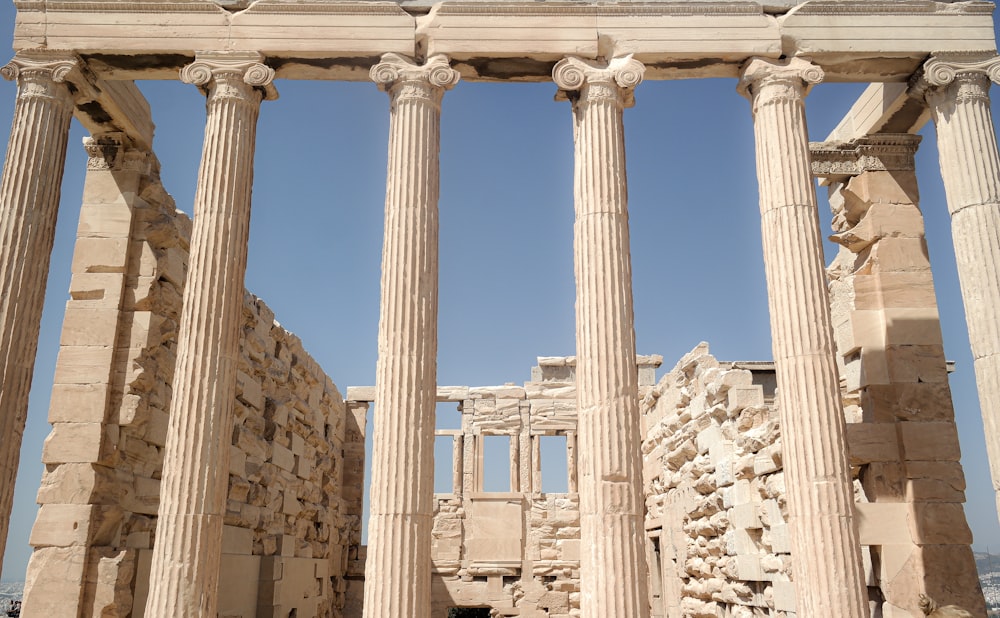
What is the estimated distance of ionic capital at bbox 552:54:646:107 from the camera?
1318 centimetres

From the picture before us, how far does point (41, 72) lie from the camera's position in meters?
13.1

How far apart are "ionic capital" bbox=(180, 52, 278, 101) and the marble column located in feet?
6.07

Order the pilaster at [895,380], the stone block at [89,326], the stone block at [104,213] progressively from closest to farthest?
1. the pilaster at [895,380]
2. the stone block at [89,326]
3. the stone block at [104,213]

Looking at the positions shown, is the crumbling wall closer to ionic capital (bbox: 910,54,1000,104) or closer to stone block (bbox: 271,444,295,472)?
ionic capital (bbox: 910,54,1000,104)

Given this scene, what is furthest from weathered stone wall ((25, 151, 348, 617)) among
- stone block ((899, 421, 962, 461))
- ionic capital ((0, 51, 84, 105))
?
stone block ((899, 421, 962, 461))

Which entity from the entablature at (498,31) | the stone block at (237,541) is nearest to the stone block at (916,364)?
the entablature at (498,31)

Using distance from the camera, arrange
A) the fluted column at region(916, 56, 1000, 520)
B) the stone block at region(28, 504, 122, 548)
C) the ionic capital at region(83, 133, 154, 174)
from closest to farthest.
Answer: the fluted column at region(916, 56, 1000, 520)
the stone block at region(28, 504, 122, 548)
the ionic capital at region(83, 133, 154, 174)

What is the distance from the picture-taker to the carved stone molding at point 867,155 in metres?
15.8

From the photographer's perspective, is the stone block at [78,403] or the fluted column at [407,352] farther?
the stone block at [78,403]

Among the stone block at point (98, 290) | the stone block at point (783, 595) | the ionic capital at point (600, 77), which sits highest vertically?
the ionic capital at point (600, 77)

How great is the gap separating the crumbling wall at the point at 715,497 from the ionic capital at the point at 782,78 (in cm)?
454

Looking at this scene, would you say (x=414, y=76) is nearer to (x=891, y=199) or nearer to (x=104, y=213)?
(x=104, y=213)

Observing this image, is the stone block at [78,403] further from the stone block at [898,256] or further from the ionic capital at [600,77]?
the stone block at [898,256]

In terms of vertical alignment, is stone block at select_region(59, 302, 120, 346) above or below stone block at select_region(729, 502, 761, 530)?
above
